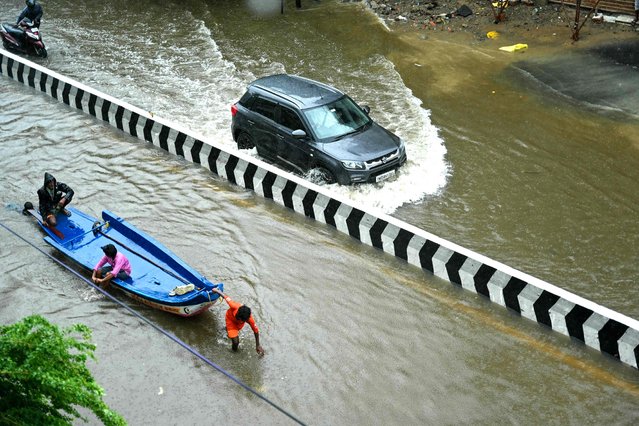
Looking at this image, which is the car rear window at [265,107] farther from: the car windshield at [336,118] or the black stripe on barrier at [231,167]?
the black stripe on barrier at [231,167]

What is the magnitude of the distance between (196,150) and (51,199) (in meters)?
3.30

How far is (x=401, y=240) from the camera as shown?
10.5 metres

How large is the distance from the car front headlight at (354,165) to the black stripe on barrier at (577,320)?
452cm

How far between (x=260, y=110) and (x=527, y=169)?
17.5ft

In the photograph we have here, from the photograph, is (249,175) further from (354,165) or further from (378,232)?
(378,232)

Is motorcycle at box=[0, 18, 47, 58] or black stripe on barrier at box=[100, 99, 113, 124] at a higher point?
motorcycle at box=[0, 18, 47, 58]

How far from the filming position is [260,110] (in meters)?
13.4

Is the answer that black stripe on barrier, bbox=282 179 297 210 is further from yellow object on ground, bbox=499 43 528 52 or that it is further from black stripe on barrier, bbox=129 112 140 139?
yellow object on ground, bbox=499 43 528 52

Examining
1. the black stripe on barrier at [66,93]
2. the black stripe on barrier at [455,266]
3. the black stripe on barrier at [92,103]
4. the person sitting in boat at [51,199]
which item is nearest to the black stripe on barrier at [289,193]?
the black stripe on barrier at [455,266]

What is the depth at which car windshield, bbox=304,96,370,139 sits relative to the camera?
41.4 feet

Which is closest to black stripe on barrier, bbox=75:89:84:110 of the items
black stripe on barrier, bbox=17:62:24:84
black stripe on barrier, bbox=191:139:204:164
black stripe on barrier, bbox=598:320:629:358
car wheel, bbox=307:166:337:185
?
black stripe on barrier, bbox=17:62:24:84

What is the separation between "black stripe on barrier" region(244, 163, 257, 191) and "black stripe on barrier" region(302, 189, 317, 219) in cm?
131

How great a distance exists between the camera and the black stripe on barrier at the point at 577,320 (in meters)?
8.73

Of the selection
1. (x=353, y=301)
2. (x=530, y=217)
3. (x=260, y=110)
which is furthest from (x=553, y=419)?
(x=260, y=110)
